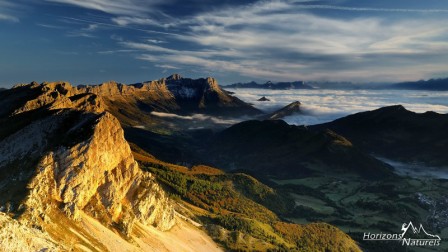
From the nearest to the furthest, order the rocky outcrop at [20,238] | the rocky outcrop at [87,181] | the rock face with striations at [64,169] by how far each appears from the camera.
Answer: the rocky outcrop at [20,238] → the rock face with striations at [64,169] → the rocky outcrop at [87,181]

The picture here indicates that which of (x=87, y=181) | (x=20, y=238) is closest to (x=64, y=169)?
(x=87, y=181)

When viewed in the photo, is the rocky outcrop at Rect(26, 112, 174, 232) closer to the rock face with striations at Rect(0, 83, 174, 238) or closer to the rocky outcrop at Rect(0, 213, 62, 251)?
the rock face with striations at Rect(0, 83, 174, 238)

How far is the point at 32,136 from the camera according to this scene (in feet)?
574

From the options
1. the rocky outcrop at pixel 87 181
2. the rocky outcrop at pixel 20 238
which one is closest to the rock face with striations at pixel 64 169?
the rocky outcrop at pixel 87 181

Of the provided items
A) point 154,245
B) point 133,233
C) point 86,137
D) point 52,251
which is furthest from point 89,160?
point 52,251

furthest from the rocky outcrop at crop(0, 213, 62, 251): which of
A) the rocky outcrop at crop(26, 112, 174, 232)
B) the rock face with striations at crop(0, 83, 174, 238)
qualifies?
the rocky outcrop at crop(26, 112, 174, 232)

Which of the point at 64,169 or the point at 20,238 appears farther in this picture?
the point at 64,169

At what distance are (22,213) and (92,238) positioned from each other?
31494mm

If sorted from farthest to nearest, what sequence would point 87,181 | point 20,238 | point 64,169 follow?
point 87,181 → point 64,169 → point 20,238

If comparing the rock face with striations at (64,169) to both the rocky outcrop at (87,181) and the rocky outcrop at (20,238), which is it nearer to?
the rocky outcrop at (87,181)

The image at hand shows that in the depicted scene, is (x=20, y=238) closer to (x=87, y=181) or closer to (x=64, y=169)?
(x=64, y=169)

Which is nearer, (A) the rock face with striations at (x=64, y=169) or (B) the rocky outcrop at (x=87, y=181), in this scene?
(A) the rock face with striations at (x=64, y=169)

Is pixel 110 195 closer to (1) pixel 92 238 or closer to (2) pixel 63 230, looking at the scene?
(1) pixel 92 238

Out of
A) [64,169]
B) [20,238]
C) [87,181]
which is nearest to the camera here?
[20,238]
